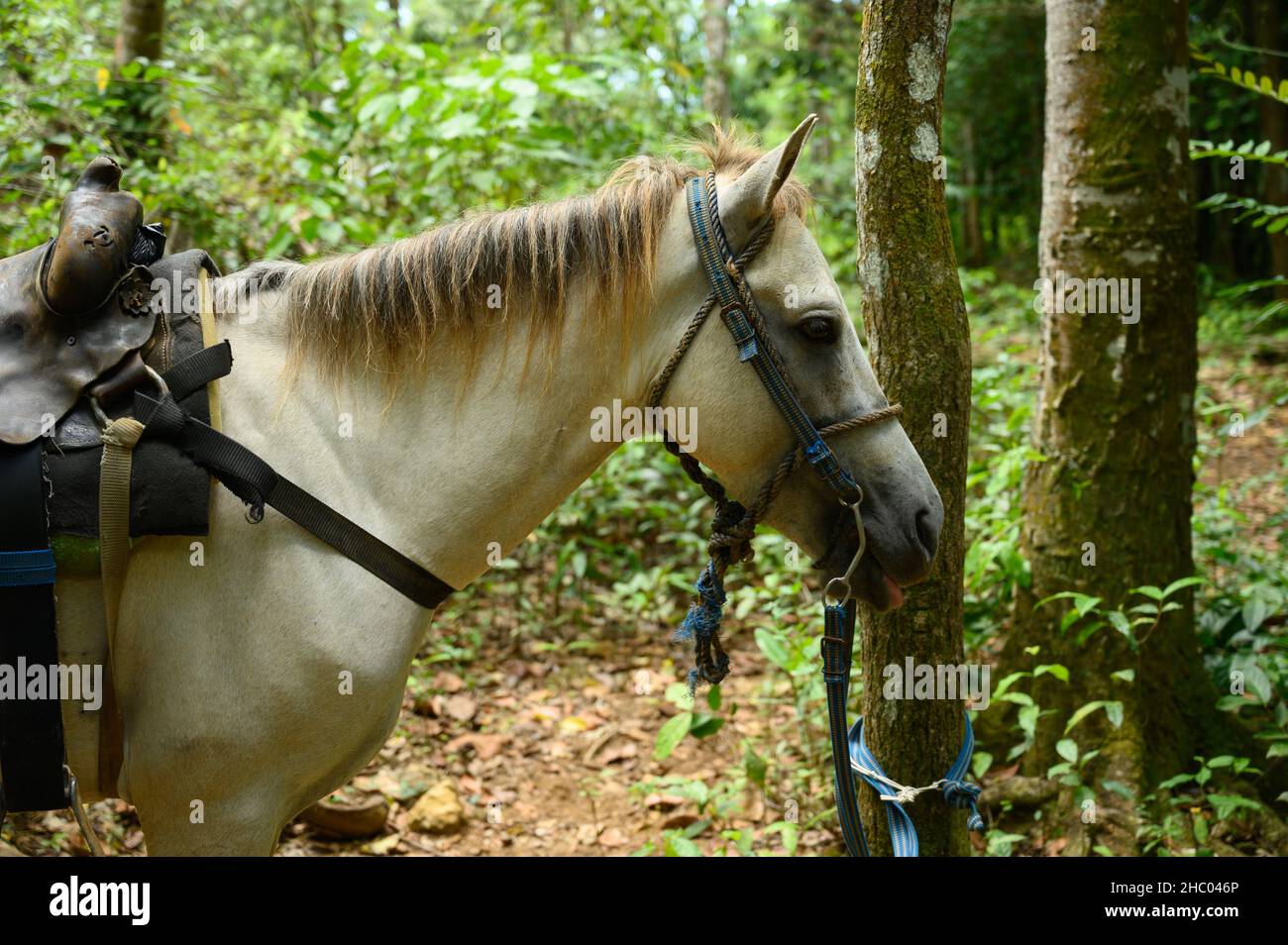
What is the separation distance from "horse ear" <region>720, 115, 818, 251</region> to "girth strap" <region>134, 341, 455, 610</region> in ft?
3.55

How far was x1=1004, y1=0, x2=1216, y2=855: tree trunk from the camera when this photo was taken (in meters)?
3.62

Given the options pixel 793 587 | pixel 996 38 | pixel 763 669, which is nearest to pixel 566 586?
pixel 763 669

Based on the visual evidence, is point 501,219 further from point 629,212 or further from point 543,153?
point 543,153

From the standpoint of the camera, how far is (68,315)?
79.0 inches

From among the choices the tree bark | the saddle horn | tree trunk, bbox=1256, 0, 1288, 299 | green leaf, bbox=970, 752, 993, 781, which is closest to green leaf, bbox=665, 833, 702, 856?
green leaf, bbox=970, 752, 993, 781

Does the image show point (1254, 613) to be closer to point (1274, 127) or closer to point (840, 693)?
point (840, 693)

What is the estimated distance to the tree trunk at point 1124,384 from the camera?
11.9ft

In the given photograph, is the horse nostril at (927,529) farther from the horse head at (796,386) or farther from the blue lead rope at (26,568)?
the blue lead rope at (26,568)

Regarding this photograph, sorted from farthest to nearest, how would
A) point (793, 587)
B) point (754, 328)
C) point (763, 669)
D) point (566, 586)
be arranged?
point (566, 586)
point (763, 669)
point (793, 587)
point (754, 328)

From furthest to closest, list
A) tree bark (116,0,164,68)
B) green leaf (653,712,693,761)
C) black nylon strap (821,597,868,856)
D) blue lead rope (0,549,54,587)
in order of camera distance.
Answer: tree bark (116,0,164,68) < green leaf (653,712,693,761) < black nylon strap (821,597,868,856) < blue lead rope (0,549,54,587)

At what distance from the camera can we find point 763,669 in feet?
17.0

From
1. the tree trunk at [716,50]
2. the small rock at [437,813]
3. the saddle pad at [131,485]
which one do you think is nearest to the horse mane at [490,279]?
the saddle pad at [131,485]

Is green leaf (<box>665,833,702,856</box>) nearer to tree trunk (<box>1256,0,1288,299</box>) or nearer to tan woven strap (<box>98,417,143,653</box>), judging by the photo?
tan woven strap (<box>98,417,143,653</box>)

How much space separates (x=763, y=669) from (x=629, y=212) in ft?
11.9
